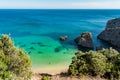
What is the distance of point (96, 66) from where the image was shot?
30000mm

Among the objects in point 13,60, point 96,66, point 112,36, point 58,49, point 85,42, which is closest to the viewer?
point 13,60

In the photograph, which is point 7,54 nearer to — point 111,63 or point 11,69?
point 11,69

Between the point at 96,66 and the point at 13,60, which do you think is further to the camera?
the point at 96,66

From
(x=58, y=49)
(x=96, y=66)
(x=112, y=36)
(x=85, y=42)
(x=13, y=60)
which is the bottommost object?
(x=58, y=49)

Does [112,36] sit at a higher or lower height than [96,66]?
higher

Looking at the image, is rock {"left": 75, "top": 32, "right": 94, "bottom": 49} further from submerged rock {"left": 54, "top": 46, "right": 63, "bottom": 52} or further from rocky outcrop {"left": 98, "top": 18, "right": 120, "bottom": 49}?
rocky outcrop {"left": 98, "top": 18, "right": 120, "bottom": 49}

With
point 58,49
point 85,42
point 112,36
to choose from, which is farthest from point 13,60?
point 112,36

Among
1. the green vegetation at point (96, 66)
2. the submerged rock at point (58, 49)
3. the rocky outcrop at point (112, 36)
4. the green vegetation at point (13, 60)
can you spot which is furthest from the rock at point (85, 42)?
the green vegetation at point (13, 60)

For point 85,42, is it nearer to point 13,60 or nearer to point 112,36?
point 112,36

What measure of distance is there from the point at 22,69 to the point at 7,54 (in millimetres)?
2521

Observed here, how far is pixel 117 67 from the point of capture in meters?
30.3

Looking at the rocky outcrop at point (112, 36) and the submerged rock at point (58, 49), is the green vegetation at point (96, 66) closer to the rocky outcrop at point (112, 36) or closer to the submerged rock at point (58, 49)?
the submerged rock at point (58, 49)

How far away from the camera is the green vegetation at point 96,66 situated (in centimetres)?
2977

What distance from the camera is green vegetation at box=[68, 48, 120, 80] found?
97.7ft
